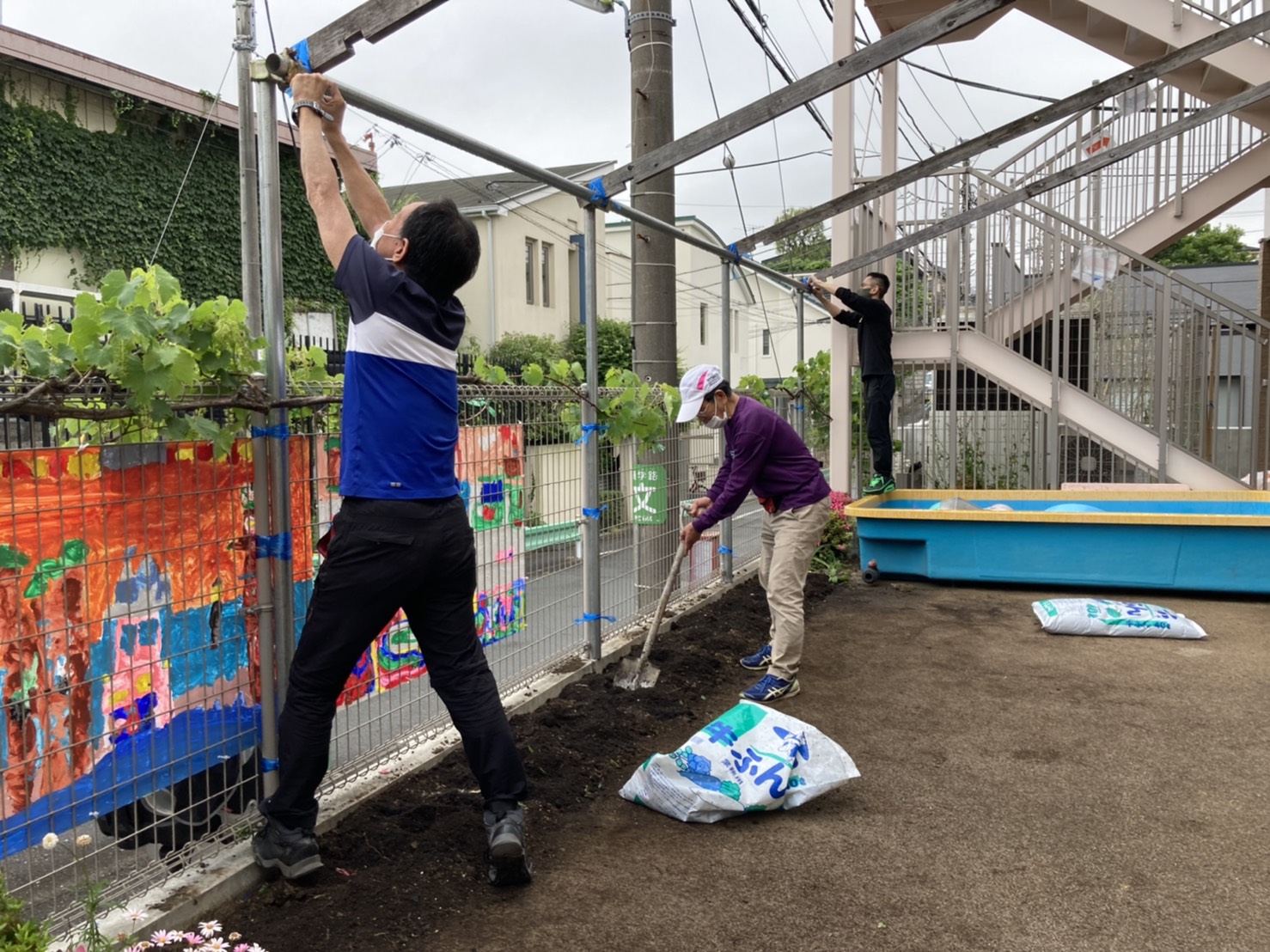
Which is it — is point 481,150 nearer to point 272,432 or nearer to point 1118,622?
point 272,432

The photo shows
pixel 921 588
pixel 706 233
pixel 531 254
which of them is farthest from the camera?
pixel 706 233

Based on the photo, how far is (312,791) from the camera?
9.75 ft

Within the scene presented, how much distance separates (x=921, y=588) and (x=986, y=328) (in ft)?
9.73

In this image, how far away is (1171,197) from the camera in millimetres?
10680

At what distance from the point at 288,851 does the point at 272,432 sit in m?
1.27

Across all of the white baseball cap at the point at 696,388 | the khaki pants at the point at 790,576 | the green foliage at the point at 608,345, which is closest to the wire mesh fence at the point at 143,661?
the white baseball cap at the point at 696,388

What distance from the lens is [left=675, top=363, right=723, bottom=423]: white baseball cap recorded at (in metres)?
5.14

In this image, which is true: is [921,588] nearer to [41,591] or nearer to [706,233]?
[41,591]

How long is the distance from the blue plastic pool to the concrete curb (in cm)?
388

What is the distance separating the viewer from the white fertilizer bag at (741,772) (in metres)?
3.63

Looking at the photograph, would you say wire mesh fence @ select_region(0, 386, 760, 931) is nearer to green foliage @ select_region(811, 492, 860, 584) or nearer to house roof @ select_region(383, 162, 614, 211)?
green foliage @ select_region(811, 492, 860, 584)

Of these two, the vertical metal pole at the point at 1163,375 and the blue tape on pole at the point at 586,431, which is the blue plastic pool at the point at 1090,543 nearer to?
the vertical metal pole at the point at 1163,375

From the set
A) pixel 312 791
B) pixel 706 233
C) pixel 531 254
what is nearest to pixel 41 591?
pixel 312 791

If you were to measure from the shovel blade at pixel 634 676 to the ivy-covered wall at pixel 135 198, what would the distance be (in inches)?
484
